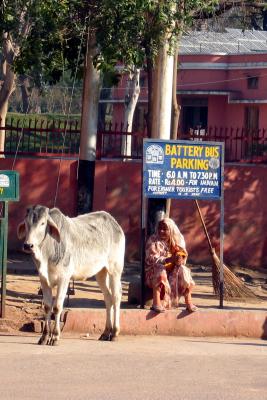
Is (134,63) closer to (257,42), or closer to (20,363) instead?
(20,363)

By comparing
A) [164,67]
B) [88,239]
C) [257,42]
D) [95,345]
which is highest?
[257,42]

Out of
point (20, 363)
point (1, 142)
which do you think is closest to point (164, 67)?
point (20, 363)

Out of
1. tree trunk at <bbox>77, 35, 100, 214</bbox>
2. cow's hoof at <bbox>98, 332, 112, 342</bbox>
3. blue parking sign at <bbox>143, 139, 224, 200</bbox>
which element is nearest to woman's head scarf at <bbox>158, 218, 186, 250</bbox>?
blue parking sign at <bbox>143, 139, 224, 200</bbox>

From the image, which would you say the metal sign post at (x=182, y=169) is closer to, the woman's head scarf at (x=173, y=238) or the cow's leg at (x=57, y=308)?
the woman's head scarf at (x=173, y=238)

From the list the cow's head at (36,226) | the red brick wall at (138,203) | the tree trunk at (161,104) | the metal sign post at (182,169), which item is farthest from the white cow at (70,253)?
the red brick wall at (138,203)

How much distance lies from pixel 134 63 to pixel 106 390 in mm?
6535

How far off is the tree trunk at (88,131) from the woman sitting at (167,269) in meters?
3.29

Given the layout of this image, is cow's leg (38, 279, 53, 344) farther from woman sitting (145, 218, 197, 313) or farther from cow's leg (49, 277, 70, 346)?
woman sitting (145, 218, 197, 313)

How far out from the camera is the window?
38.7m

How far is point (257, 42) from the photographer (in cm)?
4444

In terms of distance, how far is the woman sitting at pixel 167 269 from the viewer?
41.0 feet

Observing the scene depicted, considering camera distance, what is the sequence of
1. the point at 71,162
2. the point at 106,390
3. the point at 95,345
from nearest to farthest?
the point at 106,390 → the point at 95,345 → the point at 71,162

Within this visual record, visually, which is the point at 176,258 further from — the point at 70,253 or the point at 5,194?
the point at 5,194

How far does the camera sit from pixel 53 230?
11133 millimetres
